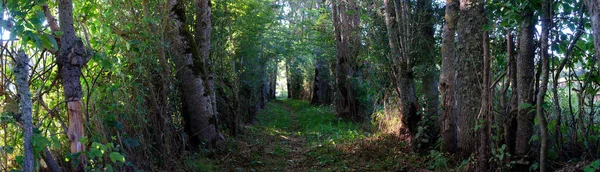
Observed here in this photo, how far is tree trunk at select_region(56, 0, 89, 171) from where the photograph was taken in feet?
12.7

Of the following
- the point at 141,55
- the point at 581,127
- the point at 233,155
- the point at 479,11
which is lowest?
the point at 233,155

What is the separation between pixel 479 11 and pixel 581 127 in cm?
214

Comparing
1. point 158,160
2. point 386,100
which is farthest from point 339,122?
point 158,160

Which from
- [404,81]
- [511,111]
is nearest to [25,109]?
[511,111]

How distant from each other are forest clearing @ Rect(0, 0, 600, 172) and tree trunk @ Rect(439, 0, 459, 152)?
0.07 ft

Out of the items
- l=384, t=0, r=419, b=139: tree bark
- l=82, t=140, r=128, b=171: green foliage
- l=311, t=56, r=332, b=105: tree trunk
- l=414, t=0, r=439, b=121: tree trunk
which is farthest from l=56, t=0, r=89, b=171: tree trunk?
l=311, t=56, r=332, b=105: tree trunk

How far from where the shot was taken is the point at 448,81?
720cm

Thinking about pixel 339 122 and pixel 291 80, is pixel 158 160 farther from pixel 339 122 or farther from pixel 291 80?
pixel 291 80

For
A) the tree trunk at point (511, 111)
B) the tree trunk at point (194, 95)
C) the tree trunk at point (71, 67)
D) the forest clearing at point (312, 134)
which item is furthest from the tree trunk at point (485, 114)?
the tree trunk at point (194, 95)

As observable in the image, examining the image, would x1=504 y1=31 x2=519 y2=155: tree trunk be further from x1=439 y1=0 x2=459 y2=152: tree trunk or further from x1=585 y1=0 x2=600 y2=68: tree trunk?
x1=585 y1=0 x2=600 y2=68: tree trunk

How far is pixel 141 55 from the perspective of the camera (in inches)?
255

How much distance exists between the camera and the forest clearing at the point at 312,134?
12.9ft

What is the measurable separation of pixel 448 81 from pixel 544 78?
2.71 meters

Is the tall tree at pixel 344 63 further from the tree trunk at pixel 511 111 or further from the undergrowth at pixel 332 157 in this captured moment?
the tree trunk at pixel 511 111
